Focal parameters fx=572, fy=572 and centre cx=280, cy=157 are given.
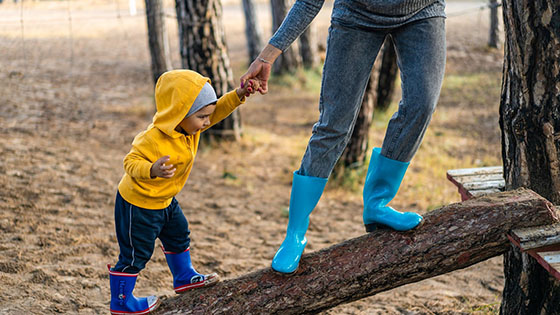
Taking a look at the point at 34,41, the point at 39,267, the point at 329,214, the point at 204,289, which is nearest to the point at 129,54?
the point at 34,41

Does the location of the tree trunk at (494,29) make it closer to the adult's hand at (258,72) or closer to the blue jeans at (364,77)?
the blue jeans at (364,77)

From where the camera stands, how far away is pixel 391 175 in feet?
8.84

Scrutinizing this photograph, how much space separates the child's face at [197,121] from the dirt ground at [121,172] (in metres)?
1.31

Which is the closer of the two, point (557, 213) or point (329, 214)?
point (557, 213)

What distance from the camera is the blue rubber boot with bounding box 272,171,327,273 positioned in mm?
2588

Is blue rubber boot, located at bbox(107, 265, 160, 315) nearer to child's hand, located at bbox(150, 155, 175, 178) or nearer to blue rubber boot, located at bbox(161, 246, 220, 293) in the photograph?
blue rubber boot, located at bbox(161, 246, 220, 293)

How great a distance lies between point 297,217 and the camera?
2619 mm

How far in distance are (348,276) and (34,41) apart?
361 inches

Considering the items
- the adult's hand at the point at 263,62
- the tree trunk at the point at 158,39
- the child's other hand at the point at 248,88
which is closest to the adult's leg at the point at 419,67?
the adult's hand at the point at 263,62

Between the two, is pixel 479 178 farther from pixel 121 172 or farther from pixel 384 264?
pixel 121 172

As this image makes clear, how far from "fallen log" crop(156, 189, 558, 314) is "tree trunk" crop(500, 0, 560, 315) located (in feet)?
0.52

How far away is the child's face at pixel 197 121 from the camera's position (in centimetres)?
253

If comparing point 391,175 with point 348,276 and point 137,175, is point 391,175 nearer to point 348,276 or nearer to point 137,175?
point 348,276

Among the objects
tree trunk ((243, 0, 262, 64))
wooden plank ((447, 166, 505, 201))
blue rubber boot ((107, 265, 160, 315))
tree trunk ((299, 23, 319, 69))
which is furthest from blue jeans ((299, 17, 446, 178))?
tree trunk ((299, 23, 319, 69))
